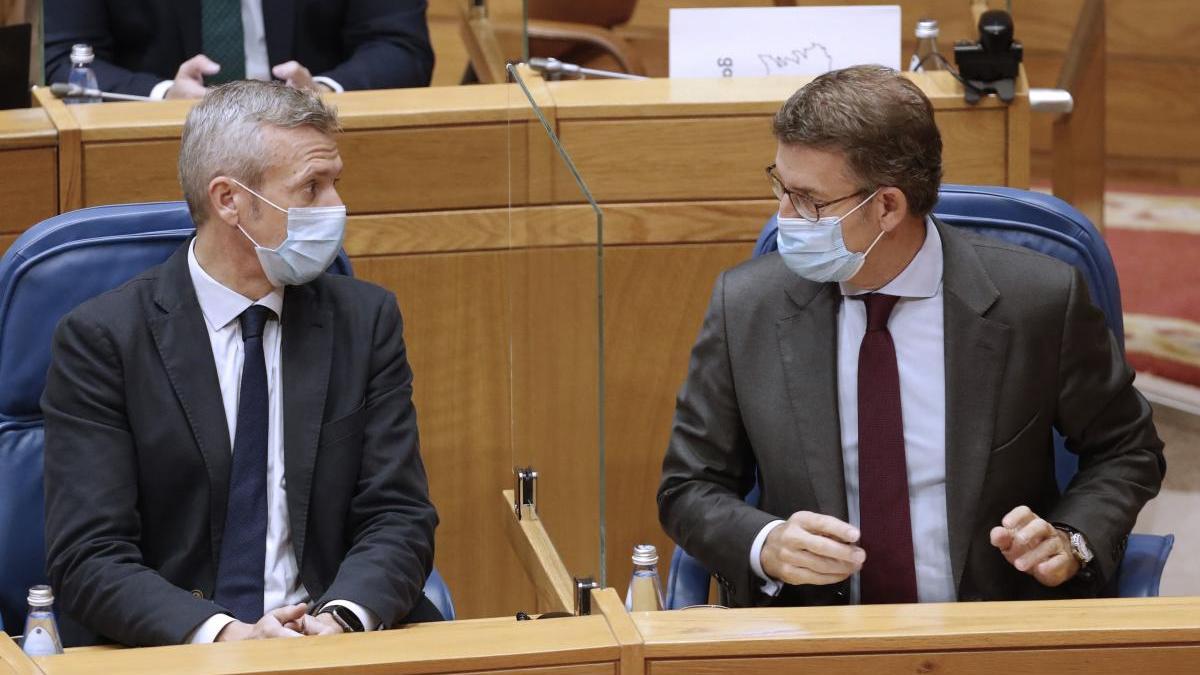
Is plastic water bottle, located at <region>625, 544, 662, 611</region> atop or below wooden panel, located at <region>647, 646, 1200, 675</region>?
below

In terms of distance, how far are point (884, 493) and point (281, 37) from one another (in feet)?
6.02

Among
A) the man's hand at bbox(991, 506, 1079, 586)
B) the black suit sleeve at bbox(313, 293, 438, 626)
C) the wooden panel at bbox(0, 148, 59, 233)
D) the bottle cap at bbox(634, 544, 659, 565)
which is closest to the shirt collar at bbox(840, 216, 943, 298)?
the man's hand at bbox(991, 506, 1079, 586)

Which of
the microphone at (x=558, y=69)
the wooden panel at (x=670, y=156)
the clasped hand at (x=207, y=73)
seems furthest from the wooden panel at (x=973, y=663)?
the clasped hand at (x=207, y=73)

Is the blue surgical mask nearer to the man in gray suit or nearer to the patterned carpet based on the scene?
the man in gray suit

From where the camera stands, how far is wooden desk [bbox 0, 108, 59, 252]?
2643 millimetres

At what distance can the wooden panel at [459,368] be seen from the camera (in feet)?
9.20

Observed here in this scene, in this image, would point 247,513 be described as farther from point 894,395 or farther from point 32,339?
point 894,395

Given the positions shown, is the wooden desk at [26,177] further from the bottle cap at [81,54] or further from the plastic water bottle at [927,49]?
the plastic water bottle at [927,49]

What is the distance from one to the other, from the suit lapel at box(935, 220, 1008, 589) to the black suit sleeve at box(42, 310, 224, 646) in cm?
85

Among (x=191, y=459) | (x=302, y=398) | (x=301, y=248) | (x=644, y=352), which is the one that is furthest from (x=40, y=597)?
(x=644, y=352)

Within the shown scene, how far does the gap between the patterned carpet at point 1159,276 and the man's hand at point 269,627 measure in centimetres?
275

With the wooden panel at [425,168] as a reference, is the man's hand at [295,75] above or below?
above

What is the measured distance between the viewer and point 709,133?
2826mm

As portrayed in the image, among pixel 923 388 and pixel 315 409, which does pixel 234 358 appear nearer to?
pixel 315 409
